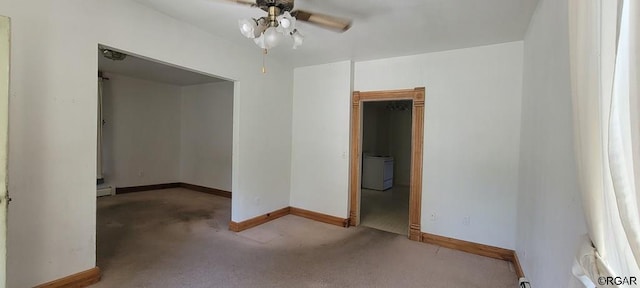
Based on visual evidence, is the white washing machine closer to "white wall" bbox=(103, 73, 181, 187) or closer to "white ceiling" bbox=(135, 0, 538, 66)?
"white ceiling" bbox=(135, 0, 538, 66)

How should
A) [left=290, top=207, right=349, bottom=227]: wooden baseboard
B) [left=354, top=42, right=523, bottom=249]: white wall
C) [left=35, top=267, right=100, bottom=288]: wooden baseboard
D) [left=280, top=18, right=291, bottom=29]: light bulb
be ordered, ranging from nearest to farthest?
[left=280, top=18, right=291, bottom=29]: light bulb
[left=35, top=267, right=100, bottom=288]: wooden baseboard
[left=354, top=42, right=523, bottom=249]: white wall
[left=290, top=207, right=349, bottom=227]: wooden baseboard

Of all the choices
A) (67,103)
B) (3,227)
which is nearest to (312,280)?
(3,227)

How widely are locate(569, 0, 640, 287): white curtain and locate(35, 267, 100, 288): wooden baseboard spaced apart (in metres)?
3.11

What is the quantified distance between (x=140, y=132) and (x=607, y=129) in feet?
22.8

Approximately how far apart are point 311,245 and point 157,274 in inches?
60.5

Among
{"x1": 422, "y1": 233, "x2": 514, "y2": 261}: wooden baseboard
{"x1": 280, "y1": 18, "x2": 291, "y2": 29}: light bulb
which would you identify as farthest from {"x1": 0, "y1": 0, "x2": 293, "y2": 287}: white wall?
{"x1": 422, "y1": 233, "x2": 514, "y2": 261}: wooden baseboard

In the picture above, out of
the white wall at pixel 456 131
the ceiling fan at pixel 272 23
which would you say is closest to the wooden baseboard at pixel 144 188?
the white wall at pixel 456 131

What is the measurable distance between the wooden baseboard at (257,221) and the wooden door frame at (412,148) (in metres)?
1.07

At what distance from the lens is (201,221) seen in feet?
13.1

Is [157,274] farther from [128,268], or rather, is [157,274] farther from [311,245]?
[311,245]

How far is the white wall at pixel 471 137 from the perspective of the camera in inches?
118

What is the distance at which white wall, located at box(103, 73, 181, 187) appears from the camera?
5547mm

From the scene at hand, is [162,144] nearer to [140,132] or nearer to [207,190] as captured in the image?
[140,132]

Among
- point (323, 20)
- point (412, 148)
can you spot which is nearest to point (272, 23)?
point (323, 20)
